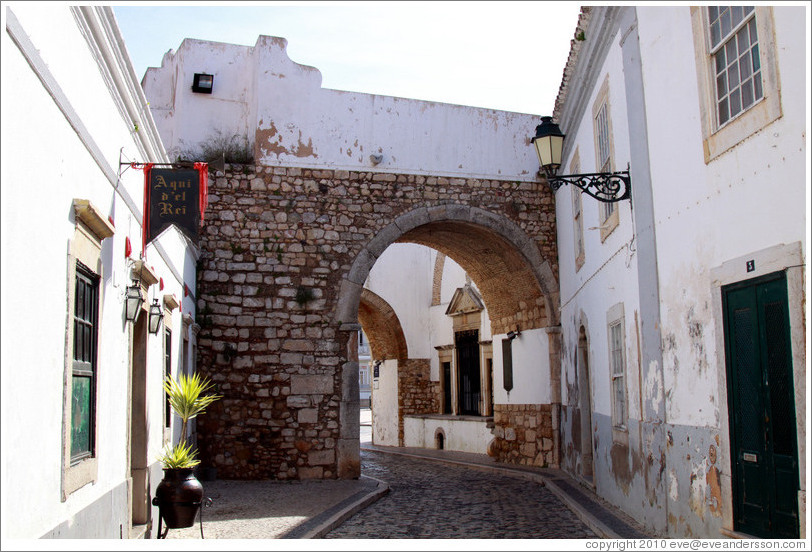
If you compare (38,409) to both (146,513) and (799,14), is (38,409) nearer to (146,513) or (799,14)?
(146,513)

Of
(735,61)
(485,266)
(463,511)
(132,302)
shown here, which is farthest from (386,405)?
(735,61)

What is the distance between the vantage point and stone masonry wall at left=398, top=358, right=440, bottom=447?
20.5m

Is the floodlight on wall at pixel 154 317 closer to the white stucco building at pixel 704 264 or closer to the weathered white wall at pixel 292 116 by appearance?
the white stucco building at pixel 704 264

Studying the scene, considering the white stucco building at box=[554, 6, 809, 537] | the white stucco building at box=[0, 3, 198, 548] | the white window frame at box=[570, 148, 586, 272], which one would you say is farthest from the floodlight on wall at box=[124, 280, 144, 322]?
the white window frame at box=[570, 148, 586, 272]

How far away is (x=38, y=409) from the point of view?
3.73 meters

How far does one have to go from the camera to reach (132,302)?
19.3ft

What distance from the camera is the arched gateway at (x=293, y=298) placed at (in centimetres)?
1156

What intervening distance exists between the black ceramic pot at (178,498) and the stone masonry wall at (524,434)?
799 centimetres

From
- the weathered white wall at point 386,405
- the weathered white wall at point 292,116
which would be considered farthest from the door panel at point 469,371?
the weathered white wall at point 292,116

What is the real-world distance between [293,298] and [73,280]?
25.0ft

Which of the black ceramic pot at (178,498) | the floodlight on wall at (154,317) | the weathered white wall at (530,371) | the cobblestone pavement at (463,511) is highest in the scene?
the floodlight on wall at (154,317)

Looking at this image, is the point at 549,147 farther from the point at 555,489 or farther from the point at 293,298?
the point at 293,298

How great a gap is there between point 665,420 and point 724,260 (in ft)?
6.15

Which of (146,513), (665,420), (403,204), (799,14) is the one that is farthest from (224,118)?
(799,14)
